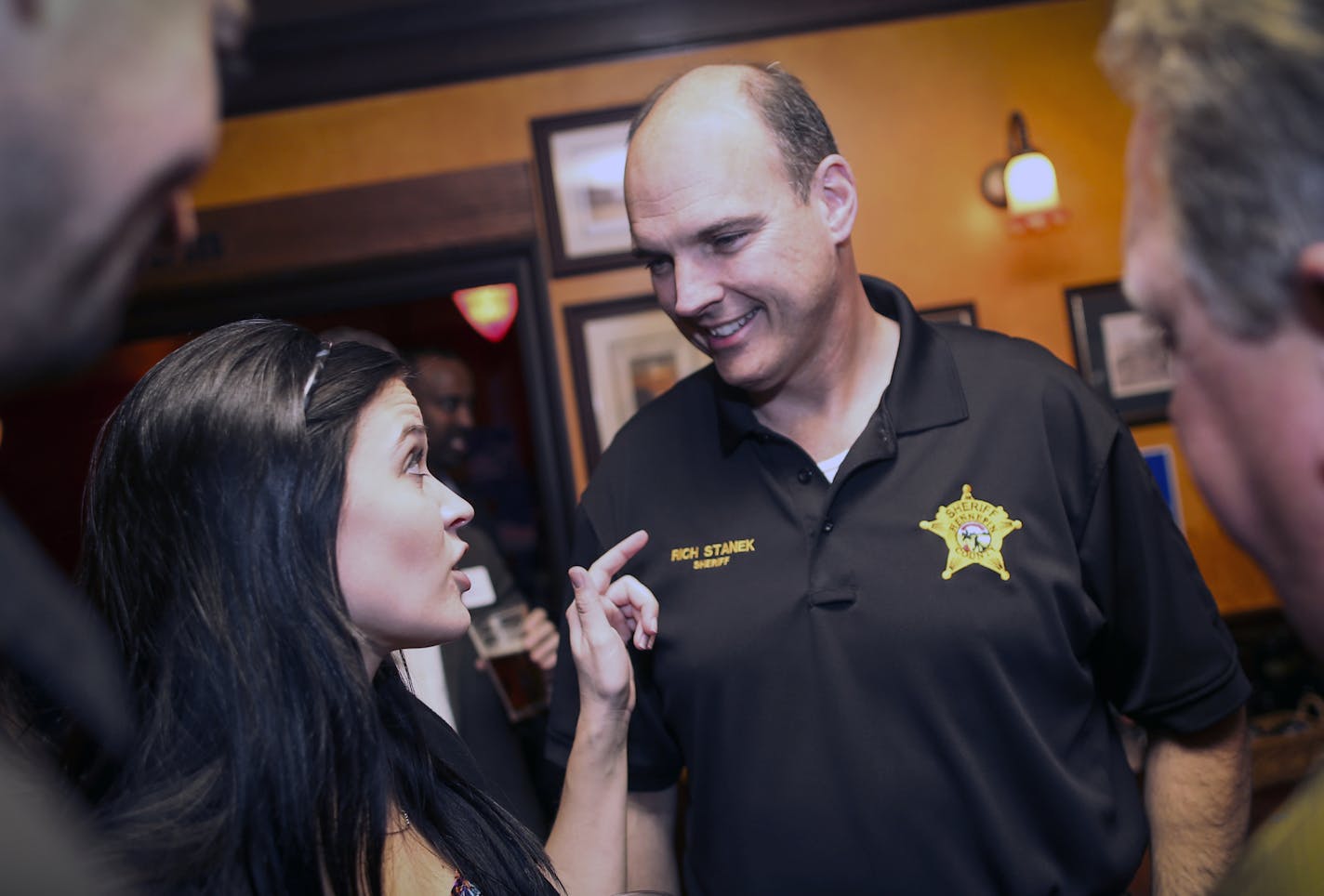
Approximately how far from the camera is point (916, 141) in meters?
4.17

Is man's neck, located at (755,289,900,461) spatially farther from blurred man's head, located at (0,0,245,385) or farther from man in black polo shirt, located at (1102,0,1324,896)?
blurred man's head, located at (0,0,245,385)

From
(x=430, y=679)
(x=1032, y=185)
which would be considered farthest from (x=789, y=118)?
(x=1032, y=185)

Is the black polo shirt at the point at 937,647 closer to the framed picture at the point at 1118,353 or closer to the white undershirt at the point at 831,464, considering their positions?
the white undershirt at the point at 831,464

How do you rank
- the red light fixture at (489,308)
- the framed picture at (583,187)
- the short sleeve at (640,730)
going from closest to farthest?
the short sleeve at (640,730)
the framed picture at (583,187)
the red light fixture at (489,308)

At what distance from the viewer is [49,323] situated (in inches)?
20.3

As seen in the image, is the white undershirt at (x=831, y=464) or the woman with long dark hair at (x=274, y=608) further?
the white undershirt at (x=831, y=464)

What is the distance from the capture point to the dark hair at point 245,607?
123 cm

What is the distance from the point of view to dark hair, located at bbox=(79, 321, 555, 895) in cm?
123

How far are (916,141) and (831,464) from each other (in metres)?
2.67

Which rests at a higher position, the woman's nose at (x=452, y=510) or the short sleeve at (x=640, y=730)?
the woman's nose at (x=452, y=510)

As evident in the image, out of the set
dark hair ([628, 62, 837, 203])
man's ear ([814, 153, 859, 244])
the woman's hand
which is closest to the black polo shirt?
the woman's hand

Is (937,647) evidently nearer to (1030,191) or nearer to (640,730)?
(640,730)

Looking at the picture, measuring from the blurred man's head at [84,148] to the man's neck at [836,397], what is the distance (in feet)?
4.61

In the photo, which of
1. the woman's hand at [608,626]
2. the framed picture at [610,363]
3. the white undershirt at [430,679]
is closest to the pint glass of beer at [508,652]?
the white undershirt at [430,679]
